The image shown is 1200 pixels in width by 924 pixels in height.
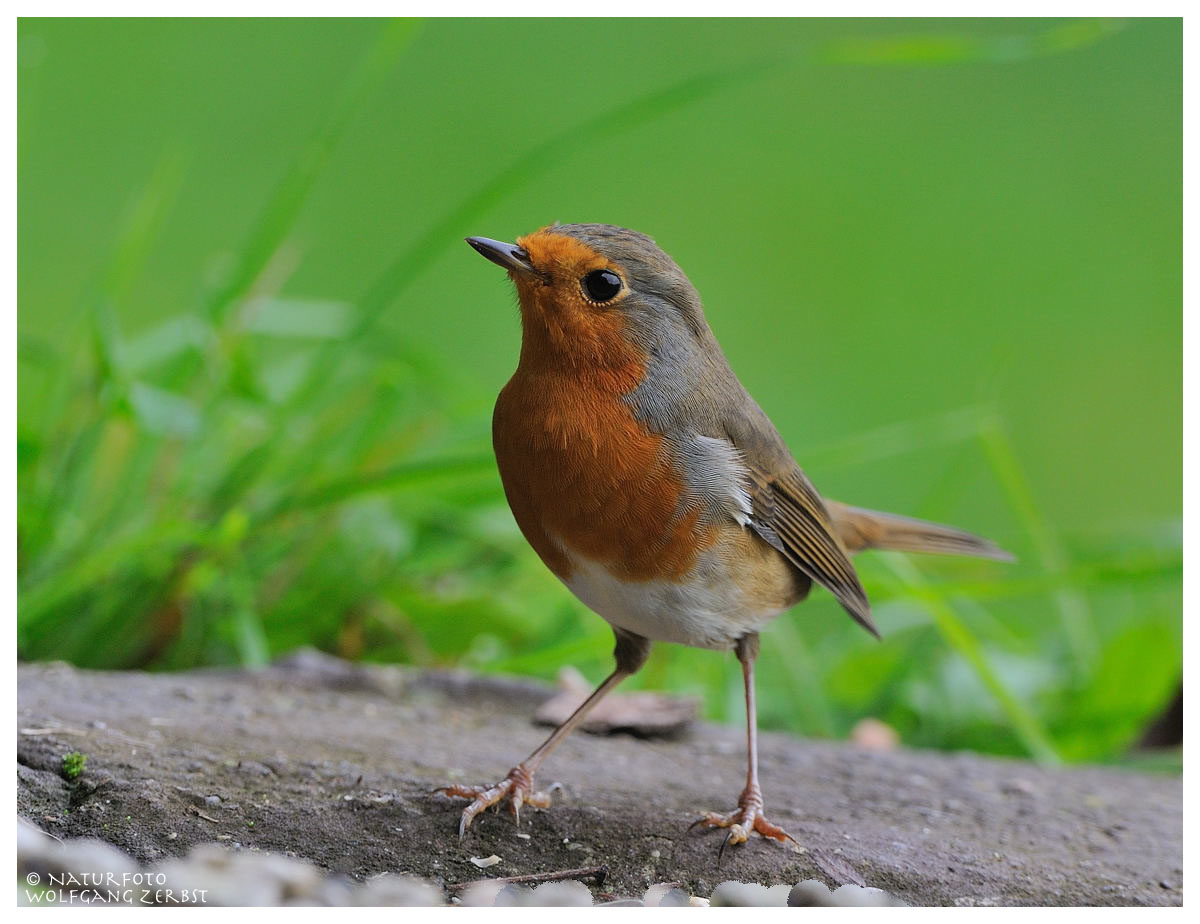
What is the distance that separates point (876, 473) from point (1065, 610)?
2068 millimetres

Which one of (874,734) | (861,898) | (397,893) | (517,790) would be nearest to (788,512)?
(517,790)

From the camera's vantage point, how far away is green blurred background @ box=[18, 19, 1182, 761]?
3.73 metres

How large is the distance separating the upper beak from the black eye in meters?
0.11

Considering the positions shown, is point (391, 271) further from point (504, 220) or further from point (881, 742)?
point (504, 220)

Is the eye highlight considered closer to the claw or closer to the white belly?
the white belly

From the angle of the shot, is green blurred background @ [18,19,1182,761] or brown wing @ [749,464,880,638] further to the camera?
green blurred background @ [18,19,1182,761]

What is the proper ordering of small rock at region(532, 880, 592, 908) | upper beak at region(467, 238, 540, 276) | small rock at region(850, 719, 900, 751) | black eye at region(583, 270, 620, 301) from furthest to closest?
small rock at region(850, 719, 900, 751)
black eye at region(583, 270, 620, 301)
upper beak at region(467, 238, 540, 276)
small rock at region(532, 880, 592, 908)

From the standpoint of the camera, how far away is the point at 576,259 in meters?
2.53

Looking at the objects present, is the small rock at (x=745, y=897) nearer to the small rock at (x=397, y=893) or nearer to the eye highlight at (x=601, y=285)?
the small rock at (x=397, y=893)

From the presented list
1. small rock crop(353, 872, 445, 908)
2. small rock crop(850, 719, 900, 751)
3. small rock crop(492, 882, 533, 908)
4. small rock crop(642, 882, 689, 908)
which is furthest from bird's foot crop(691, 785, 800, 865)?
small rock crop(850, 719, 900, 751)

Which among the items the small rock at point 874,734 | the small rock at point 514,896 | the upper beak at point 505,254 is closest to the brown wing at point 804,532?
the upper beak at point 505,254

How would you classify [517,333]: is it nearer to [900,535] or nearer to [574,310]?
[900,535]

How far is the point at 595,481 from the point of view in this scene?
2502mm

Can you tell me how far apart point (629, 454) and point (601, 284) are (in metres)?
0.33
